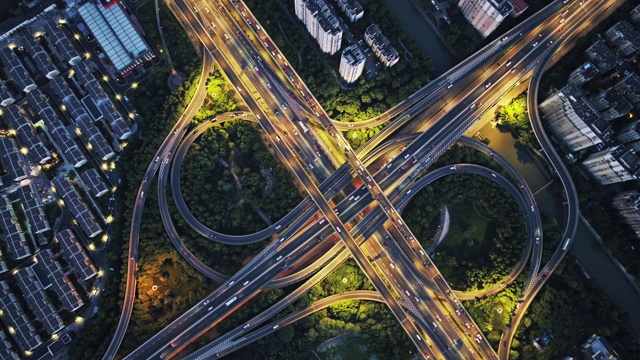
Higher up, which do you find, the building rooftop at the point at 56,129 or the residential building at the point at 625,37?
the building rooftop at the point at 56,129

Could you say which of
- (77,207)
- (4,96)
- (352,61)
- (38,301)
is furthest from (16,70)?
(352,61)

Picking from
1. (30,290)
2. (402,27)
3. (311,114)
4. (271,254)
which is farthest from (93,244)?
(402,27)

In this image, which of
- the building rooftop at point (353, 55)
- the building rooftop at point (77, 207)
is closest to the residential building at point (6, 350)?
the building rooftop at point (77, 207)

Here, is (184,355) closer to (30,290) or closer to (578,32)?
(30,290)

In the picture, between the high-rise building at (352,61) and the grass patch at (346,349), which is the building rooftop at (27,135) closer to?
the high-rise building at (352,61)

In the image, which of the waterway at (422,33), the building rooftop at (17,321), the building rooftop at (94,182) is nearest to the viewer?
A: the building rooftop at (17,321)

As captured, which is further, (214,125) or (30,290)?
(214,125)

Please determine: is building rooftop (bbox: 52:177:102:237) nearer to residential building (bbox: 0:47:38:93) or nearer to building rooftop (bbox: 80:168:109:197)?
building rooftop (bbox: 80:168:109:197)
